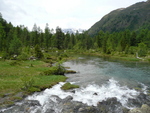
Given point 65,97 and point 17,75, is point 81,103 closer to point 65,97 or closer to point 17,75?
point 65,97

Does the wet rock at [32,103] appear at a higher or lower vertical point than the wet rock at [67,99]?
higher

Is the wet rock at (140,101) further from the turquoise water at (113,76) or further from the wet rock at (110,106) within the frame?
the turquoise water at (113,76)

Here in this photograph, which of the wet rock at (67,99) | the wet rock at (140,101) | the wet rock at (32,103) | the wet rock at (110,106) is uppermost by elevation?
the wet rock at (32,103)

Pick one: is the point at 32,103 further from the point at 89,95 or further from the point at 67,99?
the point at 89,95

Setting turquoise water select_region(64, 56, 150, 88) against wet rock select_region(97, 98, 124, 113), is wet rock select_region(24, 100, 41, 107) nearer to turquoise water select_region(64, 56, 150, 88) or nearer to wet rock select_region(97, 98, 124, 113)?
wet rock select_region(97, 98, 124, 113)

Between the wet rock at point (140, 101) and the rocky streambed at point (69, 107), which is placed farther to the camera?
the wet rock at point (140, 101)

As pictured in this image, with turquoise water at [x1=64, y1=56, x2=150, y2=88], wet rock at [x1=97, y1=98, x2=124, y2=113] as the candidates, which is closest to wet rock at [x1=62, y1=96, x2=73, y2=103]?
wet rock at [x1=97, y1=98, x2=124, y2=113]

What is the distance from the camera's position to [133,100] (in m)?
18.2

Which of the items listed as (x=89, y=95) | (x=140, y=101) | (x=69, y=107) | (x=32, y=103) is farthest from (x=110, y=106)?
(x=32, y=103)

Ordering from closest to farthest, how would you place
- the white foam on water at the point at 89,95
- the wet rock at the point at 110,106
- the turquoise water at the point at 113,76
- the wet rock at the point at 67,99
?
the wet rock at the point at 110,106 → the wet rock at the point at 67,99 → the white foam on water at the point at 89,95 → the turquoise water at the point at 113,76

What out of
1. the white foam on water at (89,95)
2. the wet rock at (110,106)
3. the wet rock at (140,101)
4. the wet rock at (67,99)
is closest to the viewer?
the wet rock at (110,106)

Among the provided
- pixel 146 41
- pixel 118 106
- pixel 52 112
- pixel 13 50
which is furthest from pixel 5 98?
pixel 146 41

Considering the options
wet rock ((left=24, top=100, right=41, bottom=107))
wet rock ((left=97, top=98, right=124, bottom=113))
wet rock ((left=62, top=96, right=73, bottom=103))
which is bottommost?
wet rock ((left=97, top=98, right=124, bottom=113))

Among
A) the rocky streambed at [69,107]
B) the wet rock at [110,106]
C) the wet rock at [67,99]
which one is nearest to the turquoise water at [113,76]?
the wet rock at [67,99]
